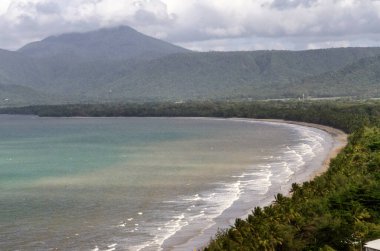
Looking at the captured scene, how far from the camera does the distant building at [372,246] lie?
34684 mm

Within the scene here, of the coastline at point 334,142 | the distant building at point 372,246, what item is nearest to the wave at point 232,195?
the coastline at point 334,142

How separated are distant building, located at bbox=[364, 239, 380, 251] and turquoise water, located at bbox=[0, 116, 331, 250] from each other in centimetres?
1633

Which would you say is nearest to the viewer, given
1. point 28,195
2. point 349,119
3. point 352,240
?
point 352,240

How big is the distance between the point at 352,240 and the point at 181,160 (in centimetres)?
6703

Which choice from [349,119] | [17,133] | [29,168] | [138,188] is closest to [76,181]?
[138,188]

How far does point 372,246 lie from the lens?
35062 mm

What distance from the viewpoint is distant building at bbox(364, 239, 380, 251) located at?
34.7m

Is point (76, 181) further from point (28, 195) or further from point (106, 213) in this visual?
point (106, 213)

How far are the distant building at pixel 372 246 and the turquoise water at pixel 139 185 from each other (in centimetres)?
1633

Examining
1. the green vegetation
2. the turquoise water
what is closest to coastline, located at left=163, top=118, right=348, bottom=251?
the turquoise water

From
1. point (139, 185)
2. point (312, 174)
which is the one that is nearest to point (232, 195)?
point (139, 185)

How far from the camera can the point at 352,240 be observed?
132 ft

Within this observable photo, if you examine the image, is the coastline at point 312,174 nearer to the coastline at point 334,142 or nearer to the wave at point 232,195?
the coastline at point 334,142

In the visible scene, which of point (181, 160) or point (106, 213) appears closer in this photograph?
point (106, 213)
